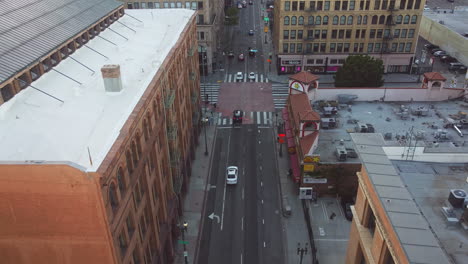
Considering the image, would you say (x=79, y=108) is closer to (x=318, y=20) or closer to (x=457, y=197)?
(x=457, y=197)

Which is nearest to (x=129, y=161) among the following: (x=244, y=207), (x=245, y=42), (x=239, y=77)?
(x=244, y=207)

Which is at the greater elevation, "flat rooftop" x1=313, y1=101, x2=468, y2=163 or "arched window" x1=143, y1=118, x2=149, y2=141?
"arched window" x1=143, y1=118, x2=149, y2=141

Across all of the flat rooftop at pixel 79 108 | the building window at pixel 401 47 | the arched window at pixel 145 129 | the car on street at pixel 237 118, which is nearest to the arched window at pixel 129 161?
the flat rooftop at pixel 79 108

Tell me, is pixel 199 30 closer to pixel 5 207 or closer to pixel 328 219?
pixel 328 219

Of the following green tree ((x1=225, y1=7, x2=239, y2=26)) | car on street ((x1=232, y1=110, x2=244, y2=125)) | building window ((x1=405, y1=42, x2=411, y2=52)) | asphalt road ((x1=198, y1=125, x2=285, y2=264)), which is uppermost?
green tree ((x1=225, y1=7, x2=239, y2=26))

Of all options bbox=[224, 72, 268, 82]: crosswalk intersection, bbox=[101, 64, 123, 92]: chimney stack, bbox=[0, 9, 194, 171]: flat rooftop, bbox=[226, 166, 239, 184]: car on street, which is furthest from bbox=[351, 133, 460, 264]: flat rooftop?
bbox=[224, 72, 268, 82]: crosswalk intersection

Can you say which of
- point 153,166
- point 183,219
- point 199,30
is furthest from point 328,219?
point 199,30

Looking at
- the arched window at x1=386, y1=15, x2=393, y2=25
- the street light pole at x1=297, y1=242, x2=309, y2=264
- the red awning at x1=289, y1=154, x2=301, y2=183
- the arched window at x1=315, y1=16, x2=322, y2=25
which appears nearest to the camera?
the street light pole at x1=297, y1=242, x2=309, y2=264

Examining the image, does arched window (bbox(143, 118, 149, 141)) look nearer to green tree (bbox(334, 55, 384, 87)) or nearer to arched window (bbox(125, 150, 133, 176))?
arched window (bbox(125, 150, 133, 176))
